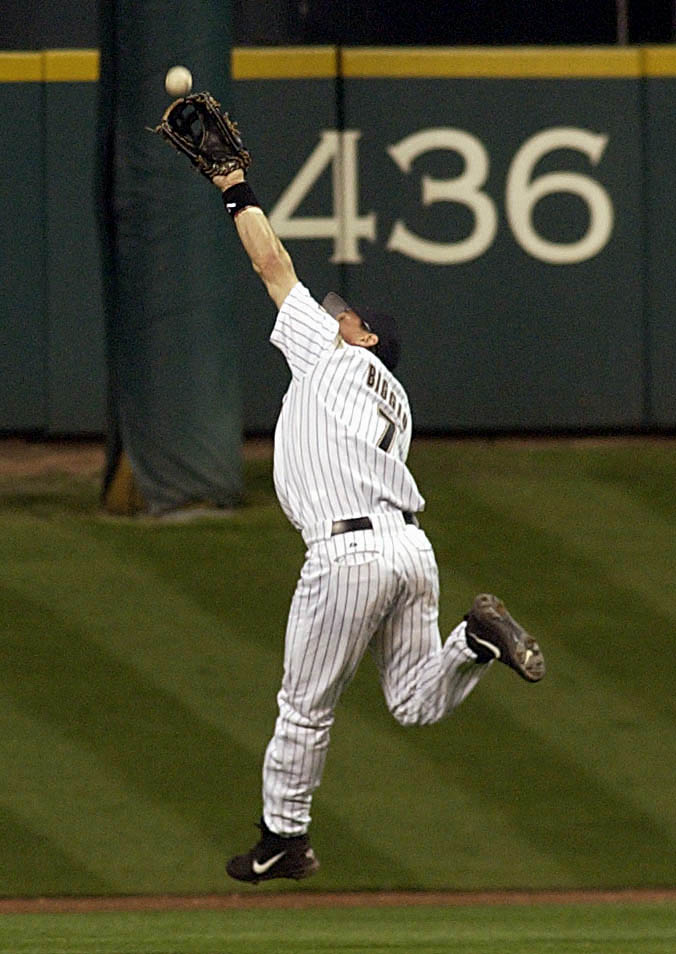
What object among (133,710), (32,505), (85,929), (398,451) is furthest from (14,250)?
(398,451)

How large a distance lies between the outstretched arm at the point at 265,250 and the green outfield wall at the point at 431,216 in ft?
16.1

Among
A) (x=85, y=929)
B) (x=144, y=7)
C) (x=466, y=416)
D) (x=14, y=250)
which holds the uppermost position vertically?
(x=144, y=7)

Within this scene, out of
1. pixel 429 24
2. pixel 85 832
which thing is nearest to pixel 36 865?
pixel 85 832

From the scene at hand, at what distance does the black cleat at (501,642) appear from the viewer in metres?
5.85

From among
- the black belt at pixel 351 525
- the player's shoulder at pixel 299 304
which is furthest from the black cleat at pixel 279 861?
the player's shoulder at pixel 299 304

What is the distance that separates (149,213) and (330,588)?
165 inches

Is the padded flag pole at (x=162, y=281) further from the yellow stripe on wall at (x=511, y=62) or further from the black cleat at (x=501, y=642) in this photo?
the black cleat at (x=501, y=642)

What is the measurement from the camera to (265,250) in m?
5.97

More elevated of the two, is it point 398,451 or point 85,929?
point 398,451

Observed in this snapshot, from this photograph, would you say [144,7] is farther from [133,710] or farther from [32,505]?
[133,710]

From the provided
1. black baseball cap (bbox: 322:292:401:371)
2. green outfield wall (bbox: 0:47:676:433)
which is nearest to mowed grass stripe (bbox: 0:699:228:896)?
black baseball cap (bbox: 322:292:401:371)

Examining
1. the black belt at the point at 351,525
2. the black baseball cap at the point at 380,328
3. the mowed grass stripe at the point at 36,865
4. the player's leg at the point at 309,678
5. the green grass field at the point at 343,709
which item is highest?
the black baseball cap at the point at 380,328

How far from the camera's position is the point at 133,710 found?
8.81 meters

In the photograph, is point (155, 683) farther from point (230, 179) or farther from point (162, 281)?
point (230, 179)
